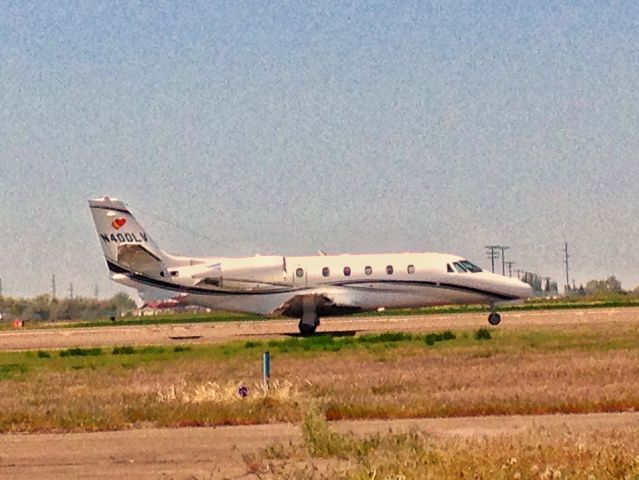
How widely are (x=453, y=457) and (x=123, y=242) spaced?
42.2m

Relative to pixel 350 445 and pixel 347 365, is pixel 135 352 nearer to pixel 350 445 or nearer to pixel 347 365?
pixel 347 365

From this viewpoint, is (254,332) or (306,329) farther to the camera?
(254,332)

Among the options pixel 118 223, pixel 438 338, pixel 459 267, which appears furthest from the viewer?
pixel 118 223

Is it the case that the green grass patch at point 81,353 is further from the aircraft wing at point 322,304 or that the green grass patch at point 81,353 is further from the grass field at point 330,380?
the aircraft wing at point 322,304

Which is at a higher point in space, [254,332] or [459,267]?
[459,267]

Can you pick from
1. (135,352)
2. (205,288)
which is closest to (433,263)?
(205,288)

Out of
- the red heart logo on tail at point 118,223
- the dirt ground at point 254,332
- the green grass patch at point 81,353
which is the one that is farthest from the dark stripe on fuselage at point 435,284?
the green grass patch at point 81,353

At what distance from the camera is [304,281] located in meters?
51.0

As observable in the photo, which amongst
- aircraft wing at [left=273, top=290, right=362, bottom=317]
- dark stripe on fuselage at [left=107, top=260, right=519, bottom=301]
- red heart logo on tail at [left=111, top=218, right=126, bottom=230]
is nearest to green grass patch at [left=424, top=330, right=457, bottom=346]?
dark stripe on fuselage at [left=107, top=260, right=519, bottom=301]

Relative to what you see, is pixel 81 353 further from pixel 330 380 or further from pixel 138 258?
pixel 330 380

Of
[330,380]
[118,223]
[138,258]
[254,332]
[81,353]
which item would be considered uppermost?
[118,223]

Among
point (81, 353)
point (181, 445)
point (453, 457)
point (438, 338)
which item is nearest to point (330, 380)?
point (181, 445)

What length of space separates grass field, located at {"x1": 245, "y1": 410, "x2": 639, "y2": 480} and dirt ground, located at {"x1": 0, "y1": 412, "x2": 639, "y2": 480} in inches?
27.9

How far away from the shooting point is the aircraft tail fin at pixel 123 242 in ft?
170
